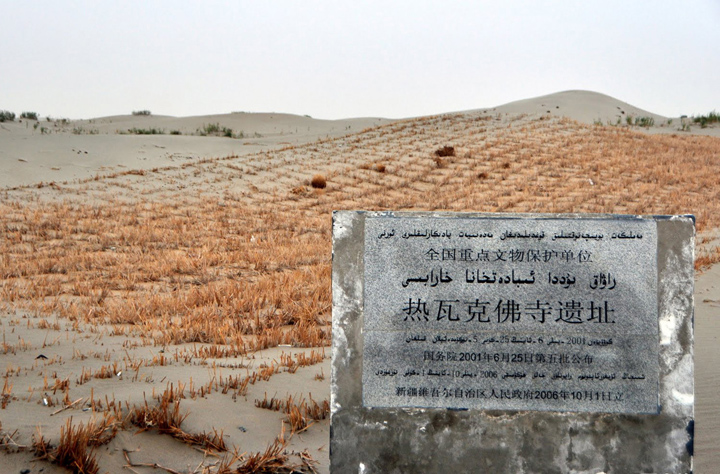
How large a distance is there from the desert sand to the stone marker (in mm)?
770

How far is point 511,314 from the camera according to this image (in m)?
3.57

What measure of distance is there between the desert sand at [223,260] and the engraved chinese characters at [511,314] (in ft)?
3.27

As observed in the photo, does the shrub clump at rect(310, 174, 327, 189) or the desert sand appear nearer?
the desert sand

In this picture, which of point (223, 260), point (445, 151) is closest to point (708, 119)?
point (445, 151)

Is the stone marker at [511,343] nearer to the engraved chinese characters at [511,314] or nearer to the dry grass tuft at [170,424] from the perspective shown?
the engraved chinese characters at [511,314]

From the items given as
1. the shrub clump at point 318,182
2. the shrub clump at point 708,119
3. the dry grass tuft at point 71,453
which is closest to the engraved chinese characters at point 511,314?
the dry grass tuft at point 71,453

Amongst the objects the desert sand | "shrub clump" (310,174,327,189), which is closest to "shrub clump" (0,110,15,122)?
the desert sand

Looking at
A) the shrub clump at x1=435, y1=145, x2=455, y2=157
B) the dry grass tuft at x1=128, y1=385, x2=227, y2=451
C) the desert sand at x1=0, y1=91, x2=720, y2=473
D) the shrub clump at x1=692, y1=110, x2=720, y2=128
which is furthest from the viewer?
the shrub clump at x1=692, y1=110, x2=720, y2=128

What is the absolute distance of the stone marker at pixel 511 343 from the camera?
138 inches

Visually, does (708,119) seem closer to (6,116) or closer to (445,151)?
(445,151)

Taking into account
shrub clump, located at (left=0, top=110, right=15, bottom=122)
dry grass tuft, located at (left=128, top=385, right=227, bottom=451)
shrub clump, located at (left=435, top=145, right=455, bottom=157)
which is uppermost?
shrub clump, located at (left=0, top=110, right=15, bottom=122)

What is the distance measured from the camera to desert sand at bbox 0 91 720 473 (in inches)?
161

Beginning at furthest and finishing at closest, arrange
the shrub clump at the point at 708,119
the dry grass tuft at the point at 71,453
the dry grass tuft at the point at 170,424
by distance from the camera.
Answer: the shrub clump at the point at 708,119
the dry grass tuft at the point at 170,424
the dry grass tuft at the point at 71,453

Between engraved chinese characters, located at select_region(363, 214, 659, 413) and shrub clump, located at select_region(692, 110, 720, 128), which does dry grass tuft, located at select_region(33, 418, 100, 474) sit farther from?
shrub clump, located at select_region(692, 110, 720, 128)
